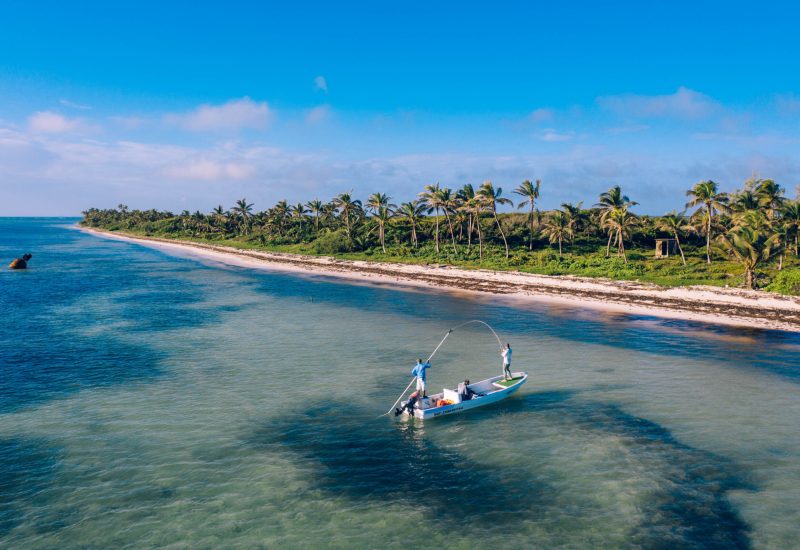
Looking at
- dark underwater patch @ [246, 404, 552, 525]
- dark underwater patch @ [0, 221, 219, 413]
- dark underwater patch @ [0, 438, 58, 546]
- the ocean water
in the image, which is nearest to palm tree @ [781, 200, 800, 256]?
the ocean water

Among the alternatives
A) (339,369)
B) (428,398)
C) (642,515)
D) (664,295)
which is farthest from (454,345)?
(664,295)

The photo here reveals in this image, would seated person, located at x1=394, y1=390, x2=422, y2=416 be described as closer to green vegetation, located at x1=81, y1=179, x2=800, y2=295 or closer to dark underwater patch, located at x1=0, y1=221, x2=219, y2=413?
dark underwater patch, located at x1=0, y1=221, x2=219, y2=413

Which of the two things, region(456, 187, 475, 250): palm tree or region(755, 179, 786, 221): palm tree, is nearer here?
region(755, 179, 786, 221): palm tree

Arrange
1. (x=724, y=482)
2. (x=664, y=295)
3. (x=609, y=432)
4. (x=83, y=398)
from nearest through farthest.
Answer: (x=724, y=482), (x=609, y=432), (x=83, y=398), (x=664, y=295)

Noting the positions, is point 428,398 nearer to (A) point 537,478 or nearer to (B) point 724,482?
(A) point 537,478

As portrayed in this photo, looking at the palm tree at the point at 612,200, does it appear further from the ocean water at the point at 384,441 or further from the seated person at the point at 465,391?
the seated person at the point at 465,391
